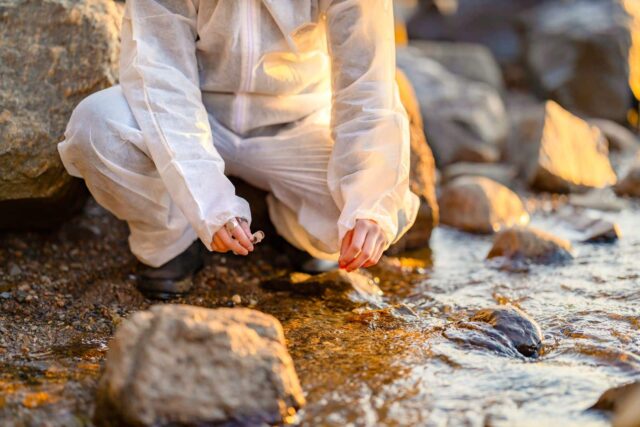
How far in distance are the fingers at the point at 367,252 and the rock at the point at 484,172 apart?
2.93 metres

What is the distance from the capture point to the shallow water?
2.04m

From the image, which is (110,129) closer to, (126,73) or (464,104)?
(126,73)

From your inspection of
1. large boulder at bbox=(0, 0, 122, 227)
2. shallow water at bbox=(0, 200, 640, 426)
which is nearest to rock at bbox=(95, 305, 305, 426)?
shallow water at bbox=(0, 200, 640, 426)

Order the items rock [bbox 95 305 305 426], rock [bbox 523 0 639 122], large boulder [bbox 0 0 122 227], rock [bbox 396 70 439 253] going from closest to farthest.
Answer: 1. rock [bbox 95 305 305 426]
2. large boulder [bbox 0 0 122 227]
3. rock [bbox 396 70 439 253]
4. rock [bbox 523 0 639 122]

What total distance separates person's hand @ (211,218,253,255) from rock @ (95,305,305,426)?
0.36 meters

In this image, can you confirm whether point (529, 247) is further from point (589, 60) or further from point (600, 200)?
point (589, 60)

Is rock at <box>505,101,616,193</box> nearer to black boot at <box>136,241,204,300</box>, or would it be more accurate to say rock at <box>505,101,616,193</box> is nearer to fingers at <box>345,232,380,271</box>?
black boot at <box>136,241,204,300</box>

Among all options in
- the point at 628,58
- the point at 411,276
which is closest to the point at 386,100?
the point at 411,276

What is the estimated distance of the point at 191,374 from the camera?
189 cm

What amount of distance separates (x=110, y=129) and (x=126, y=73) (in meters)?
0.18

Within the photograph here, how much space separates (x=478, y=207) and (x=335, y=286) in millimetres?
1486

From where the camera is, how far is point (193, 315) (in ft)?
6.43

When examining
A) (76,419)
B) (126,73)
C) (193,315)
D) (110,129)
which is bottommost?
(76,419)

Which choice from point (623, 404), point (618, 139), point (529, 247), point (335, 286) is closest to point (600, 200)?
point (529, 247)
